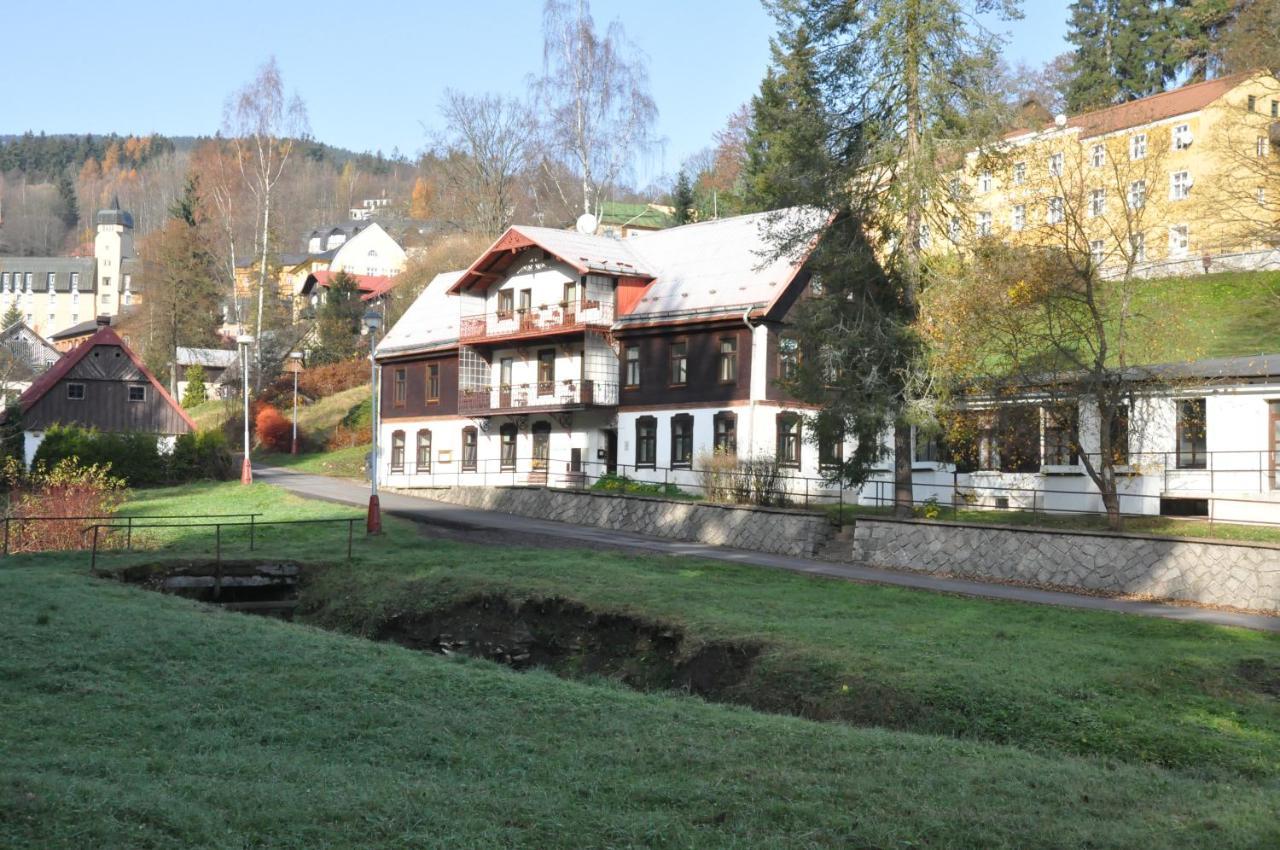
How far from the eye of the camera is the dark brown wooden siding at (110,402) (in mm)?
53250

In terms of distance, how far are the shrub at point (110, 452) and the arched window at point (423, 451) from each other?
10.7 meters

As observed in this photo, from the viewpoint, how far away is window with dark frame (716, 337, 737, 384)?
40219 millimetres

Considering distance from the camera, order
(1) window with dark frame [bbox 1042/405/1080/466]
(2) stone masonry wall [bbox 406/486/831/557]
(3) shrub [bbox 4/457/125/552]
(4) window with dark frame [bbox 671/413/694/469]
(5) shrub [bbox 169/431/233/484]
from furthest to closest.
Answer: (5) shrub [bbox 169/431/233/484]
(4) window with dark frame [bbox 671/413/694/469]
(2) stone masonry wall [bbox 406/486/831/557]
(3) shrub [bbox 4/457/125/552]
(1) window with dark frame [bbox 1042/405/1080/466]

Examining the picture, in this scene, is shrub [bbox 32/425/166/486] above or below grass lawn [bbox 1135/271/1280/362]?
below

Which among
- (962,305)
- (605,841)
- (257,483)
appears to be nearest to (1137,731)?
(605,841)

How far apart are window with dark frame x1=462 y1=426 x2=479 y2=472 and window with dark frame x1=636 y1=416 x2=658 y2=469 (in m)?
9.67

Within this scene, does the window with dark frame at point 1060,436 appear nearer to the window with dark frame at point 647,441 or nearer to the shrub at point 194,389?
the window with dark frame at point 647,441

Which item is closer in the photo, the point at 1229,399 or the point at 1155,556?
the point at 1155,556

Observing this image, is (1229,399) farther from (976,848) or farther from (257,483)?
(257,483)

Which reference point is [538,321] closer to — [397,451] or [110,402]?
[397,451]

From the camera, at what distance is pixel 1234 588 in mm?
21016

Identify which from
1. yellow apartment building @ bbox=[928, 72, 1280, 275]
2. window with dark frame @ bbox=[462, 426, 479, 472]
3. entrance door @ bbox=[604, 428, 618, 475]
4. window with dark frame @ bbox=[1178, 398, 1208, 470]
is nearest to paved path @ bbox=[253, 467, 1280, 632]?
window with dark frame @ bbox=[462, 426, 479, 472]

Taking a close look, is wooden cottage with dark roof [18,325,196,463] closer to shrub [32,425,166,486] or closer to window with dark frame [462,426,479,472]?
shrub [32,425,166,486]

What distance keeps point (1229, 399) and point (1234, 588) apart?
9.96 m
